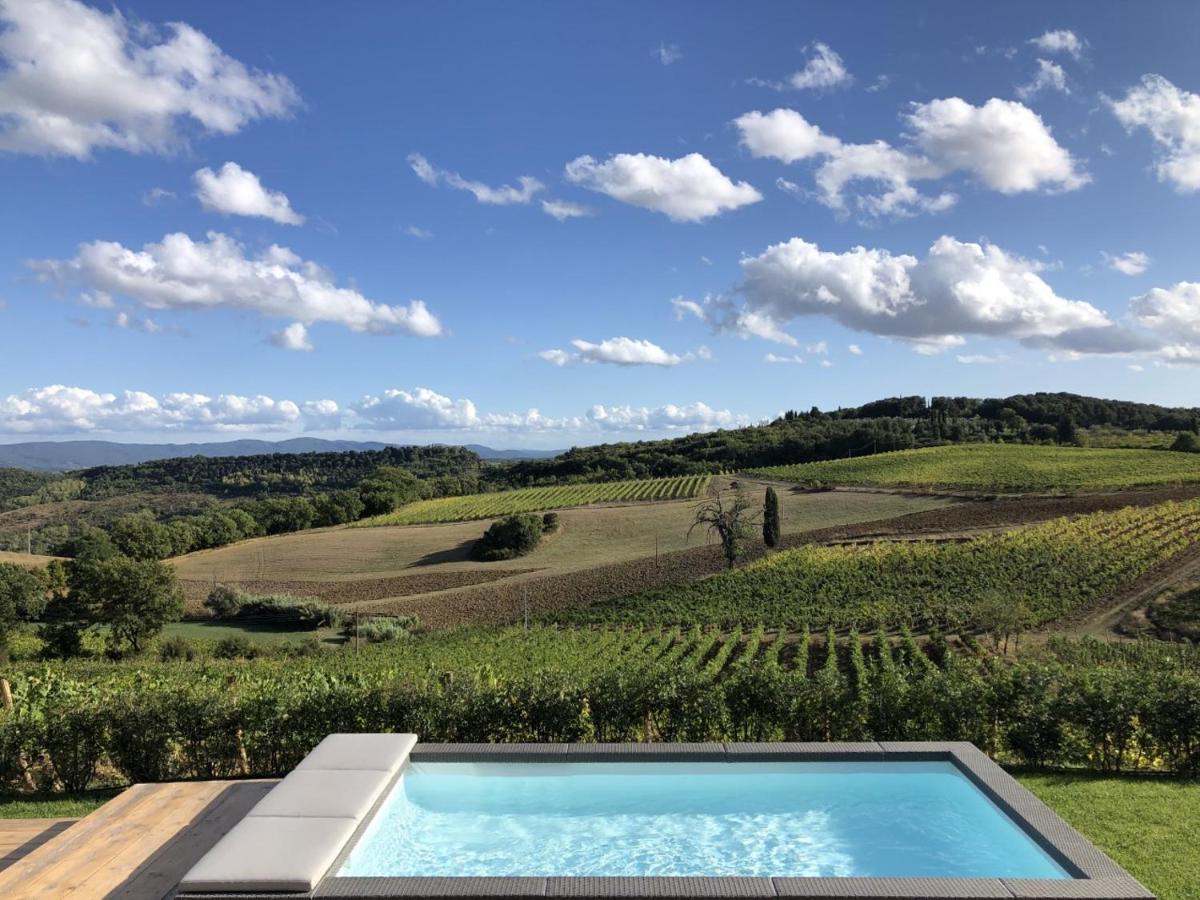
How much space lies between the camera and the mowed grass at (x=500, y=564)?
177ft

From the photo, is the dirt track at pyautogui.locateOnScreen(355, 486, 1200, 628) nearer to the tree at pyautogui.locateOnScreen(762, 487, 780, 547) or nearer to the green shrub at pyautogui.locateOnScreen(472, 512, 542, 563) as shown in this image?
the tree at pyautogui.locateOnScreen(762, 487, 780, 547)

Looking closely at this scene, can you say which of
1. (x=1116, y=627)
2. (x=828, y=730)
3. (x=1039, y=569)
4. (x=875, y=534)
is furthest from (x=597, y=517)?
(x=828, y=730)

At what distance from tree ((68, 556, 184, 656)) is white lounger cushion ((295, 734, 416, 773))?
29.3 m

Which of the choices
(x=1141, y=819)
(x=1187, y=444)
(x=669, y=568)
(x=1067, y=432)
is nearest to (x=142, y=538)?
(x=669, y=568)

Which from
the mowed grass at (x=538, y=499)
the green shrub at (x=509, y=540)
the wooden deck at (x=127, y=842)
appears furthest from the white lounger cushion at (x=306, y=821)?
the mowed grass at (x=538, y=499)

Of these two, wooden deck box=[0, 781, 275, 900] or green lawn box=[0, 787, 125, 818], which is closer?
wooden deck box=[0, 781, 275, 900]

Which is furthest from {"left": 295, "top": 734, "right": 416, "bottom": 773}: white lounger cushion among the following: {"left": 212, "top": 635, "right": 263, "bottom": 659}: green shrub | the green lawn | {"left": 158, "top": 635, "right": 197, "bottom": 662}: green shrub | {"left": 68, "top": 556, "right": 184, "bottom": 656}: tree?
{"left": 68, "top": 556, "right": 184, "bottom": 656}: tree

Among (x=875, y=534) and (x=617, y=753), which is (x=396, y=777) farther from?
(x=875, y=534)

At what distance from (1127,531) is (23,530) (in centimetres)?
12277

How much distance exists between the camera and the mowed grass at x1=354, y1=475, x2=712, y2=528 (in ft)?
239

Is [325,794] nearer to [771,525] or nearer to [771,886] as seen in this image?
[771,886]

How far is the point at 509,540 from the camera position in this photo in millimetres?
57500

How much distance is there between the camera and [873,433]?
315 ft

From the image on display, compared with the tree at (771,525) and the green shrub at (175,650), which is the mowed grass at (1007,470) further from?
the green shrub at (175,650)
